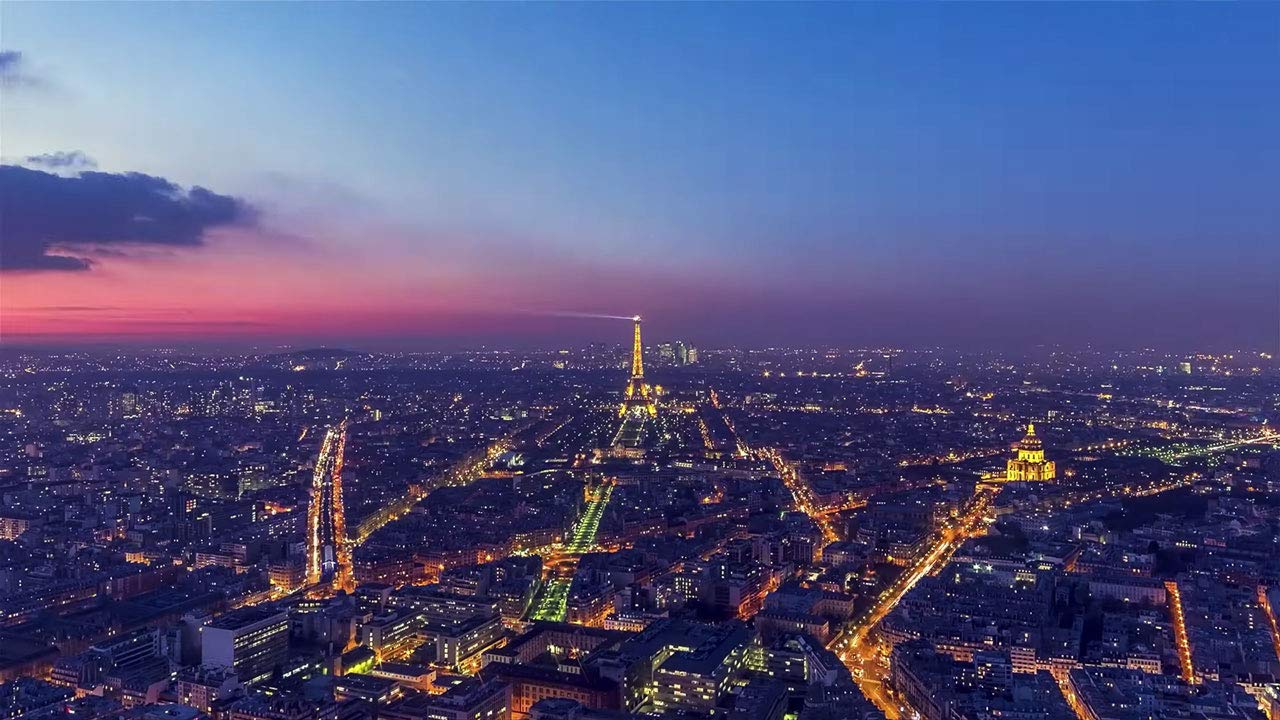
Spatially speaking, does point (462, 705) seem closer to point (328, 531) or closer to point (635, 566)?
point (635, 566)

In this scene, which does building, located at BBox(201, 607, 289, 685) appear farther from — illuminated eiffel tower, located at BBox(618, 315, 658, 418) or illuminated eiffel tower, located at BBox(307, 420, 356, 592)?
illuminated eiffel tower, located at BBox(618, 315, 658, 418)

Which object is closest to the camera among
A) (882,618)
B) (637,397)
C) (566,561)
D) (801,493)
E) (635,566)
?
(882,618)

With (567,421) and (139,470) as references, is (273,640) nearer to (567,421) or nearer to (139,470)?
(139,470)

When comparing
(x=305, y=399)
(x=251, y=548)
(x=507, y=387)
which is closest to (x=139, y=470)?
(x=251, y=548)

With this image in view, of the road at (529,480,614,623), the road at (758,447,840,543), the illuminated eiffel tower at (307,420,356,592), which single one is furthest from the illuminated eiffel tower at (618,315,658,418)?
the road at (529,480,614,623)

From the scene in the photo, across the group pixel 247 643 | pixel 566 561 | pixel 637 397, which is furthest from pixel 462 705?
pixel 637 397
